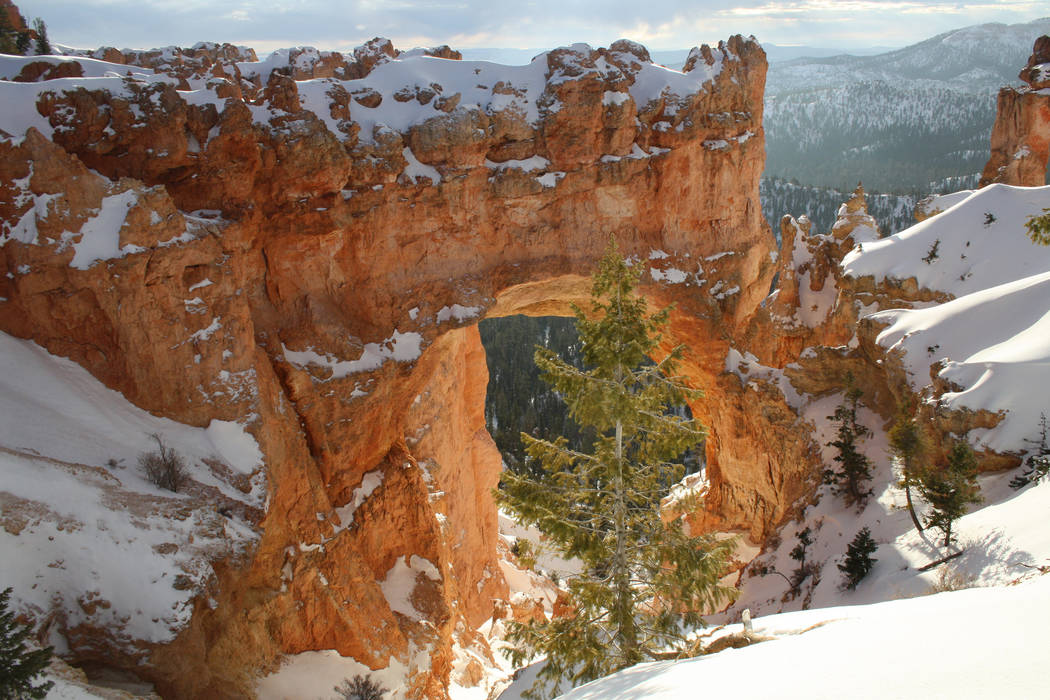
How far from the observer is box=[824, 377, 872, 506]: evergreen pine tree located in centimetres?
1784

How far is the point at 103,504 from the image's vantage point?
10.4 metres

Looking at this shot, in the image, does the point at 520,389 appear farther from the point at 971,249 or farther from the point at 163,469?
the point at 163,469

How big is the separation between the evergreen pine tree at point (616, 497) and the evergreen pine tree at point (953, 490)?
21.6 ft

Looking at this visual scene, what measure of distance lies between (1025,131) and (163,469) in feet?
145

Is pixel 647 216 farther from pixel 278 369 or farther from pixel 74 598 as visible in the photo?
pixel 74 598

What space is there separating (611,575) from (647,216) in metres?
14.8

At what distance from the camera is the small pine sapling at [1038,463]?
13.7 m

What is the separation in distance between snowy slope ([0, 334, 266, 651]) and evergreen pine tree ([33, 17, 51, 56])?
1573 centimetres

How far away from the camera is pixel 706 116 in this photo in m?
21.2

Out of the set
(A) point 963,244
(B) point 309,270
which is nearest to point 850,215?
(A) point 963,244

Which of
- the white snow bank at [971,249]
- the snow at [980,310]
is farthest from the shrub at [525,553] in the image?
the white snow bank at [971,249]

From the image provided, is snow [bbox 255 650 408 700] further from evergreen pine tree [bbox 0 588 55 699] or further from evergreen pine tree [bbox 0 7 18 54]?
evergreen pine tree [bbox 0 7 18 54]

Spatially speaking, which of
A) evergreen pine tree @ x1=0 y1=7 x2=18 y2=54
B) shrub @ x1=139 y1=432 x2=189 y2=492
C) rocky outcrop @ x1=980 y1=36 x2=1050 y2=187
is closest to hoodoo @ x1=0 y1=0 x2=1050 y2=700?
shrub @ x1=139 y1=432 x2=189 y2=492

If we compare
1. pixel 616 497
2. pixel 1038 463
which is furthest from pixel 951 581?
pixel 616 497
